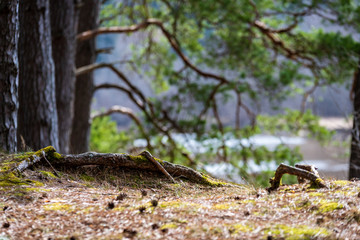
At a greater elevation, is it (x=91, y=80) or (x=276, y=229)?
(x=91, y=80)

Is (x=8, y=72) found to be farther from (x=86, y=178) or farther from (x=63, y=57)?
(x=63, y=57)

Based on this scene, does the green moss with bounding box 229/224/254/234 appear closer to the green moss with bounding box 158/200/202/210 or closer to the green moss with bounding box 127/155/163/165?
the green moss with bounding box 158/200/202/210

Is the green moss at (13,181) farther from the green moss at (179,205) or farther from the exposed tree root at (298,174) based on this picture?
the exposed tree root at (298,174)

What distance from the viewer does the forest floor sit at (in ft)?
7.86

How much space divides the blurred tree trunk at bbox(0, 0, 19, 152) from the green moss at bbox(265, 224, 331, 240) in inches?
127

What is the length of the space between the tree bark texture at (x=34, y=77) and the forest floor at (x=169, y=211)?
8.92 ft

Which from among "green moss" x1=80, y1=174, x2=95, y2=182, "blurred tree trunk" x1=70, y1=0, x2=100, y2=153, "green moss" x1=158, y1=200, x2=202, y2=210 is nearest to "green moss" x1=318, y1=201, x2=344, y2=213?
"green moss" x1=158, y1=200, x2=202, y2=210

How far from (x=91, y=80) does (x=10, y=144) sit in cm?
580

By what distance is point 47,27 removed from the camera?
6.08 metres

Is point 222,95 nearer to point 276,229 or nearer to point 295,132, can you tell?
point 295,132

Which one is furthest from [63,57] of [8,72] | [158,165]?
[158,165]

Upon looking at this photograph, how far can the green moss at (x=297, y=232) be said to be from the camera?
233cm

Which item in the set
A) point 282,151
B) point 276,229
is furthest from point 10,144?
point 282,151

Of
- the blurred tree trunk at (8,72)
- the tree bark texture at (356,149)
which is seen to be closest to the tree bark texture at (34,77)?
the blurred tree trunk at (8,72)
